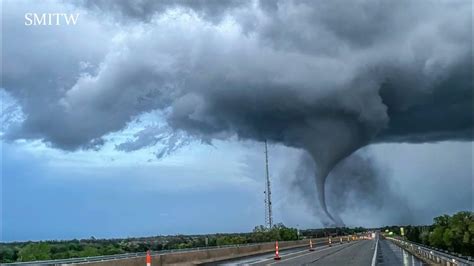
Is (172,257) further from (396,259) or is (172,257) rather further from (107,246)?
(107,246)

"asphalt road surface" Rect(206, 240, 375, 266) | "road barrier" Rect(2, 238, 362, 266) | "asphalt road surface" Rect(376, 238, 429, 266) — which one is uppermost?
"road barrier" Rect(2, 238, 362, 266)

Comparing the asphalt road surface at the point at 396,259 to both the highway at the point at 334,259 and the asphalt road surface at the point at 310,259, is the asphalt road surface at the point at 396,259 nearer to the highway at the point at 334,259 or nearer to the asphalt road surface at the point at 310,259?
the highway at the point at 334,259

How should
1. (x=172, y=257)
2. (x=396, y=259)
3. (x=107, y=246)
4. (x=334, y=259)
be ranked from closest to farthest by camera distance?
(x=172, y=257), (x=334, y=259), (x=396, y=259), (x=107, y=246)

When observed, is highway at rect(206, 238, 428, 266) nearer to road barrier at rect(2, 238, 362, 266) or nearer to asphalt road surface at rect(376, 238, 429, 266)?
asphalt road surface at rect(376, 238, 429, 266)

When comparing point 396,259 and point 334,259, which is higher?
point 334,259

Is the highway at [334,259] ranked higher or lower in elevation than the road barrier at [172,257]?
lower

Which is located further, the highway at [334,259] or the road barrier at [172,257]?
the highway at [334,259]

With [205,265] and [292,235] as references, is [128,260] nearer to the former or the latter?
[205,265]

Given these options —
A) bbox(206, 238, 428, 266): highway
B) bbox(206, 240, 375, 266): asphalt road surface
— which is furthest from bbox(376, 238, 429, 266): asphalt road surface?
bbox(206, 240, 375, 266): asphalt road surface

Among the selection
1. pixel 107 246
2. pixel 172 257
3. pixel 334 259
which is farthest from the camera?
pixel 107 246

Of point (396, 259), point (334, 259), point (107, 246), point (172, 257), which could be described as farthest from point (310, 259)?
point (107, 246)

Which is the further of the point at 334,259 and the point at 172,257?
the point at 334,259

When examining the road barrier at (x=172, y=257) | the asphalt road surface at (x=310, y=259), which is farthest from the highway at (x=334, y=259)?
the road barrier at (x=172, y=257)

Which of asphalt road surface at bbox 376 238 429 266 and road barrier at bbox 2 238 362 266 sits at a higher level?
road barrier at bbox 2 238 362 266
